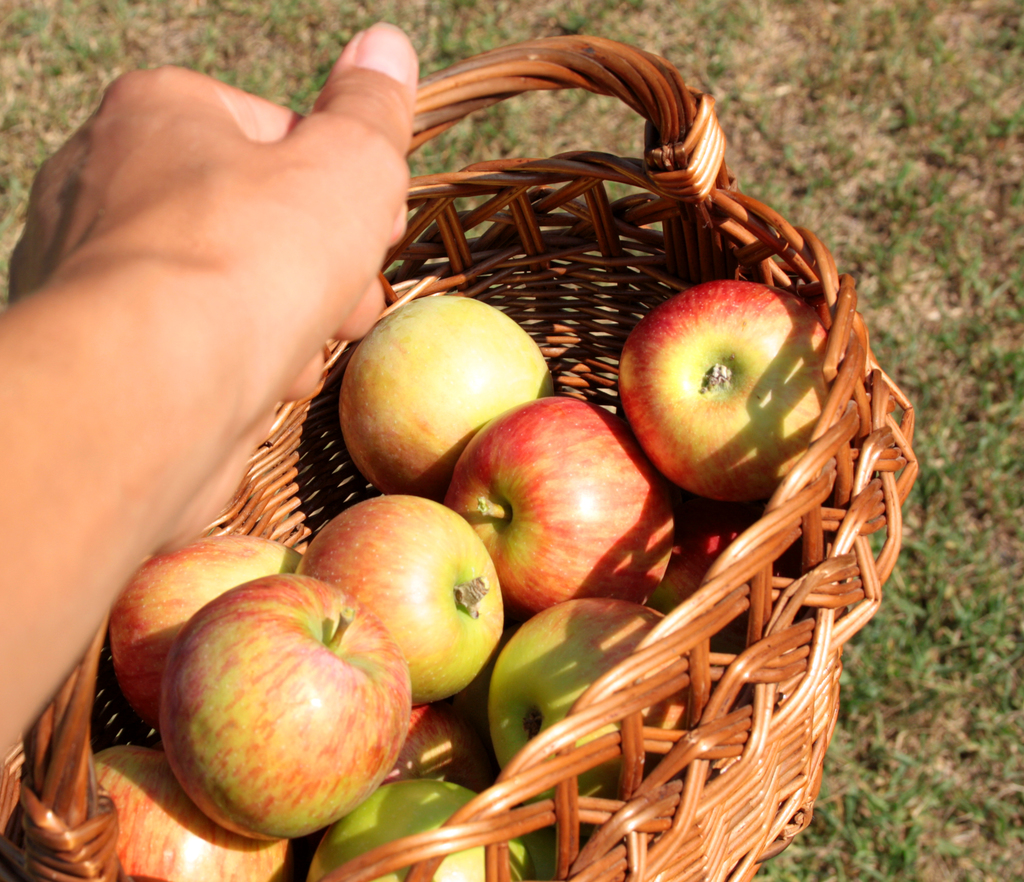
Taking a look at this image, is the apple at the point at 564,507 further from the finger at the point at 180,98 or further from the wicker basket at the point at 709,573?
the finger at the point at 180,98

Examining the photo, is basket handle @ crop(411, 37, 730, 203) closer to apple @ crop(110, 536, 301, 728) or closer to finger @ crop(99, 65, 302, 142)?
finger @ crop(99, 65, 302, 142)

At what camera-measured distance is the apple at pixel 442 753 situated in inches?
44.6

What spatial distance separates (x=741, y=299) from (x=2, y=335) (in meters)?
0.93

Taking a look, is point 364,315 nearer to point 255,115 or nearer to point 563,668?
point 255,115

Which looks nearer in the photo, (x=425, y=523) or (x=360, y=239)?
(x=360, y=239)

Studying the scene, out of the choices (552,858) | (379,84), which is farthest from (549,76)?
(552,858)

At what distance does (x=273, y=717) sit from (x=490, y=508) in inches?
18.7

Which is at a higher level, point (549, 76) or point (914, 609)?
point (549, 76)

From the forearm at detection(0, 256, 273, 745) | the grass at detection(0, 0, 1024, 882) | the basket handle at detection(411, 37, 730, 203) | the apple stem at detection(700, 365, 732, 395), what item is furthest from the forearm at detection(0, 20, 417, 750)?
the grass at detection(0, 0, 1024, 882)

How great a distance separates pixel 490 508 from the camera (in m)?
1.26

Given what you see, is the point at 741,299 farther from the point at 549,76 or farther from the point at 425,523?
the point at 425,523

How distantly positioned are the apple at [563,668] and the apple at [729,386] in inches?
9.4

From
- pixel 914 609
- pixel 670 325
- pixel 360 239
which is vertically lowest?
pixel 914 609

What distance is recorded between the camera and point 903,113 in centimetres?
263
